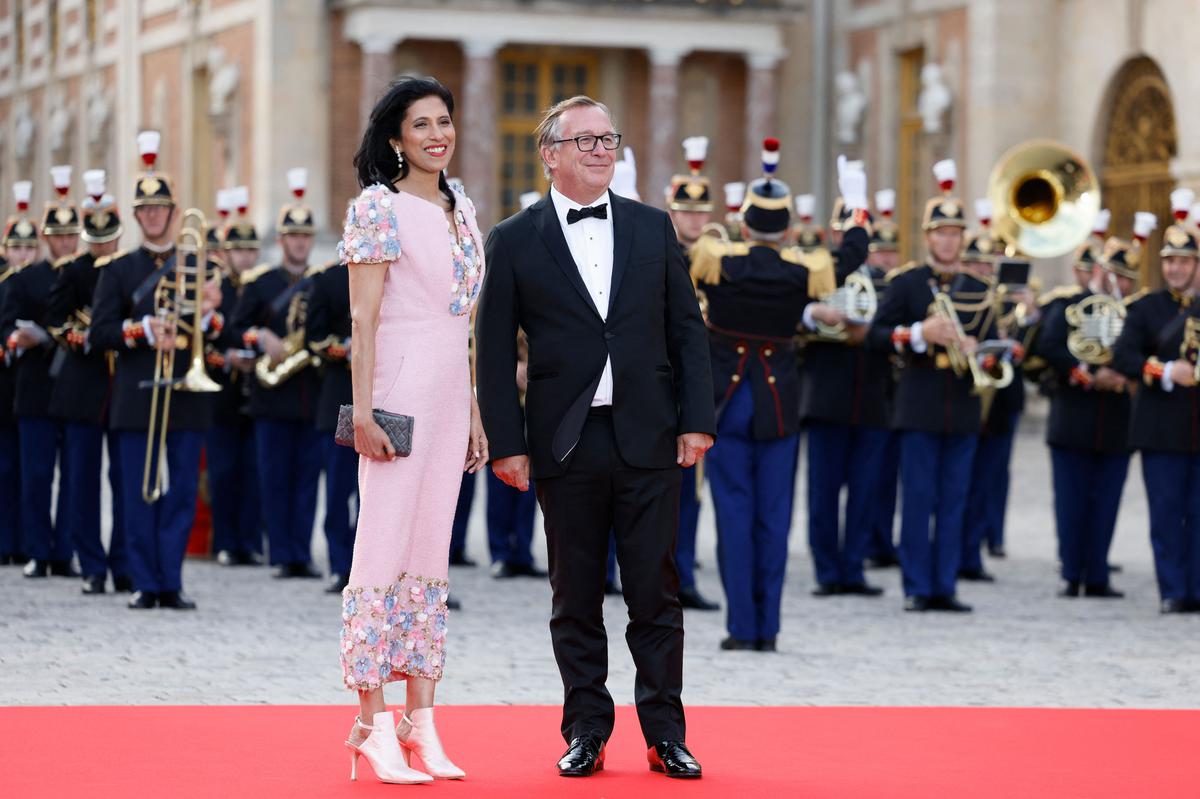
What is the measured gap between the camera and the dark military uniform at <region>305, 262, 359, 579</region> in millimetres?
12023

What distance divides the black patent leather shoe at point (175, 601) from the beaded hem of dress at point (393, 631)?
4662mm

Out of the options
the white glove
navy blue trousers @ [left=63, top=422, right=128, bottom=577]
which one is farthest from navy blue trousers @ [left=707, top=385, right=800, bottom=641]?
navy blue trousers @ [left=63, top=422, right=128, bottom=577]

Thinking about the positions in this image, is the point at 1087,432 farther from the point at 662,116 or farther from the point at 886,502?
the point at 662,116

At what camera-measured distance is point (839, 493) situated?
12.6 m

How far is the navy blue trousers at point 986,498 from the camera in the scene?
43.4ft

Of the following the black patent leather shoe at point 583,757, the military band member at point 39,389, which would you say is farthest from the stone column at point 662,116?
the black patent leather shoe at point 583,757

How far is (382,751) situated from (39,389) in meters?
6.50

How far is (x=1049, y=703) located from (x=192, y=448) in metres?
4.36

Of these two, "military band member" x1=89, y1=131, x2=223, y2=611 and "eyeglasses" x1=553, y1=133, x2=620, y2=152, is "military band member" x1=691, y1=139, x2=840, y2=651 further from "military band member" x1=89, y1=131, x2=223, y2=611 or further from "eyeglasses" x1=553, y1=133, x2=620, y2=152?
"eyeglasses" x1=553, y1=133, x2=620, y2=152

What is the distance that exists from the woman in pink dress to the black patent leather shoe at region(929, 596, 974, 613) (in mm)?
5418

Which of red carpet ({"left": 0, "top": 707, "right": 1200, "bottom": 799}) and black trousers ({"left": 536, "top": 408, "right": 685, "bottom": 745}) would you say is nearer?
red carpet ({"left": 0, "top": 707, "right": 1200, "bottom": 799})

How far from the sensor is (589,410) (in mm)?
6723

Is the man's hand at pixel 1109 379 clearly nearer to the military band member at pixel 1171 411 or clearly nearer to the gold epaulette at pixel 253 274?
the military band member at pixel 1171 411

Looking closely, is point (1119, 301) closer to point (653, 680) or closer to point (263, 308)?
point (263, 308)
